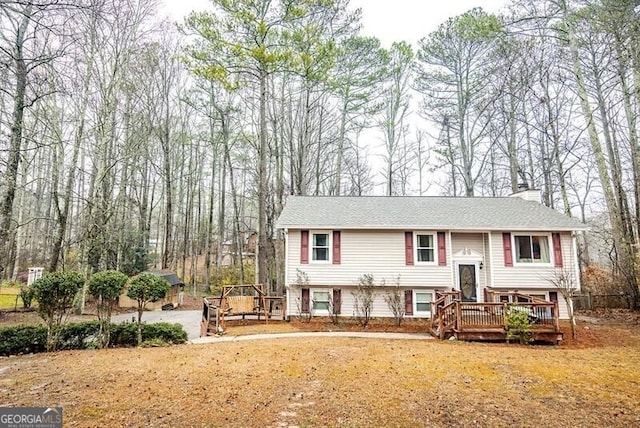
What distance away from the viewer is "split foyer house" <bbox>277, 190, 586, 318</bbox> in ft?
40.5

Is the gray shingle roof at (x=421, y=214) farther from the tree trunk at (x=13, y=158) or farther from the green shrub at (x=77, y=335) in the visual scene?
the tree trunk at (x=13, y=158)

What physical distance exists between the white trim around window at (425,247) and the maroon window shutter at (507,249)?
248 cm

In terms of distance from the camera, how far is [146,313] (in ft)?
51.8

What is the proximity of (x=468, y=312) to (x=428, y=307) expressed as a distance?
8.51 feet

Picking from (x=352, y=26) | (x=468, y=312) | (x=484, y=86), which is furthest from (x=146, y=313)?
(x=484, y=86)

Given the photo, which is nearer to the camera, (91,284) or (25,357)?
(25,357)

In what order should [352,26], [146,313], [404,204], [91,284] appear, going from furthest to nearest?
[352,26] < [146,313] < [404,204] < [91,284]

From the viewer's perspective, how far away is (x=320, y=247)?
12.9 meters

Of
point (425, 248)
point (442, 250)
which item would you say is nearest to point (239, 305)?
point (425, 248)

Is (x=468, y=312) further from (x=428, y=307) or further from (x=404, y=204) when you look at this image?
(x=404, y=204)

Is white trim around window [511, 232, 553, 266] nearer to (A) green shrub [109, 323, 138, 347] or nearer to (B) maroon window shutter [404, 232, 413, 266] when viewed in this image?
(B) maroon window shutter [404, 232, 413, 266]

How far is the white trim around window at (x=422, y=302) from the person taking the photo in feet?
41.0

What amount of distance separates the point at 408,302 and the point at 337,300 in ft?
8.56

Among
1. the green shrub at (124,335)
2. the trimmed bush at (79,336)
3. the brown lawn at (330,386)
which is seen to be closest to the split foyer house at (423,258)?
the brown lawn at (330,386)
